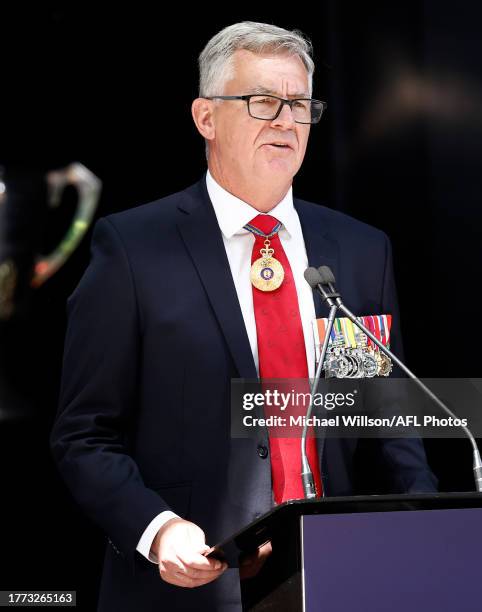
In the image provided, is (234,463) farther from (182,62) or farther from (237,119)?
(182,62)

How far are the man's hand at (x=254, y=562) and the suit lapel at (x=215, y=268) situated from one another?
491 mm

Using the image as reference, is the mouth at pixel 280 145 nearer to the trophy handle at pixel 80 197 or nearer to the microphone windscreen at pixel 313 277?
the microphone windscreen at pixel 313 277

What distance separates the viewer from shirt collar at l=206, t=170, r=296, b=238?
212cm

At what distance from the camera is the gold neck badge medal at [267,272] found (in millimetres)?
2047

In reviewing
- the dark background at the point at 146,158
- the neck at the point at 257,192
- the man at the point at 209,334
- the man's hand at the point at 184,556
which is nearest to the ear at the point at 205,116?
the man at the point at 209,334

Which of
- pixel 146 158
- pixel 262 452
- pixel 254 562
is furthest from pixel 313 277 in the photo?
pixel 146 158

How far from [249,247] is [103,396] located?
0.45m

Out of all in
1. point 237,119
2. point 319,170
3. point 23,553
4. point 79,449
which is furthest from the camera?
point 319,170

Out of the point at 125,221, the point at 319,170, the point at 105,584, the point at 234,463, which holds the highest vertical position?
the point at 319,170

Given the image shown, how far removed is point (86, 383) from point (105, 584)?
1.29 ft

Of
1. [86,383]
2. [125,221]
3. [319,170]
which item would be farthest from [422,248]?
[86,383]

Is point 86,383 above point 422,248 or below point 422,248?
below

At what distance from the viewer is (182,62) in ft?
9.11

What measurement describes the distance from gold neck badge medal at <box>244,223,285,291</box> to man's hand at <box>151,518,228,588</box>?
0.57m
